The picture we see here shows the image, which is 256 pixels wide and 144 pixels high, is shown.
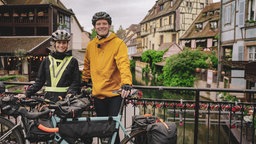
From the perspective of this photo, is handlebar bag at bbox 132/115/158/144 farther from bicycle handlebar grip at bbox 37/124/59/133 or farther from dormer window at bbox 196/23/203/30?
dormer window at bbox 196/23/203/30

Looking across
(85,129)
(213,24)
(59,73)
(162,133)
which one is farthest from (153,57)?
(162,133)

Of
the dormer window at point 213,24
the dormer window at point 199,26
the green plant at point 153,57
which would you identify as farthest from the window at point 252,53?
the green plant at point 153,57

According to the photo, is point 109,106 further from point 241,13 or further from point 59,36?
point 241,13

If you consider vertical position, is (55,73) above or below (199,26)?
below

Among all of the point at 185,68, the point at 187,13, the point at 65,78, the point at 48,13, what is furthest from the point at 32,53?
the point at 187,13

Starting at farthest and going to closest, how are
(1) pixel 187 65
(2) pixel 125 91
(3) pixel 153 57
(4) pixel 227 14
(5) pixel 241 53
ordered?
(3) pixel 153 57 < (1) pixel 187 65 < (4) pixel 227 14 < (5) pixel 241 53 < (2) pixel 125 91

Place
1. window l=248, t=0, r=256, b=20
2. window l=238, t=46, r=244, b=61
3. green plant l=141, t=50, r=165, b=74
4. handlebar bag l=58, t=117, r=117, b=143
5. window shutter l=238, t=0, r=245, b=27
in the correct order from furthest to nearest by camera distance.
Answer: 1. green plant l=141, t=50, r=165, b=74
2. window l=238, t=46, r=244, b=61
3. window shutter l=238, t=0, r=245, b=27
4. window l=248, t=0, r=256, b=20
5. handlebar bag l=58, t=117, r=117, b=143

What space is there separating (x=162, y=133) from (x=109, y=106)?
3.13ft

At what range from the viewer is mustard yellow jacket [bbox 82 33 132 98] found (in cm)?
336

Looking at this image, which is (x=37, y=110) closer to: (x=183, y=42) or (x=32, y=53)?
(x=32, y=53)

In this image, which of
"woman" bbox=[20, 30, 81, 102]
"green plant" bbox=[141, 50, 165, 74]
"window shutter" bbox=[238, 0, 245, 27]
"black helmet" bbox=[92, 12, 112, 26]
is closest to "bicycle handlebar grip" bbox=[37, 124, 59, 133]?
"woman" bbox=[20, 30, 81, 102]

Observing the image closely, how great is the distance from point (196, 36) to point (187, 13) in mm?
9786

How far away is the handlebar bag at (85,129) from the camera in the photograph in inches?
124

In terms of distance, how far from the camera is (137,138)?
326 cm
